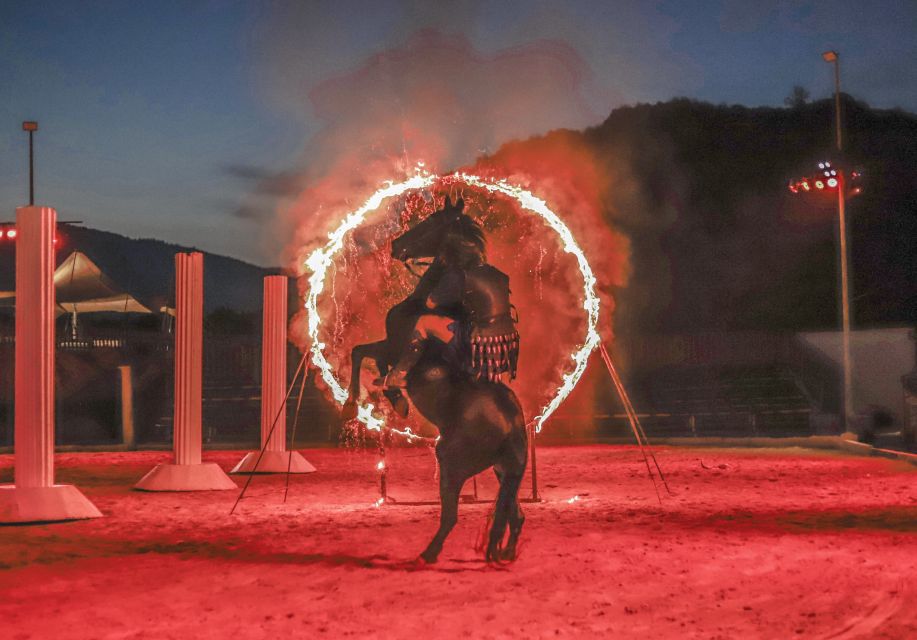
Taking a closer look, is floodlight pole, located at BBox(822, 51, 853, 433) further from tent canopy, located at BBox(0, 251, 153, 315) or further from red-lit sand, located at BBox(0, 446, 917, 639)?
tent canopy, located at BBox(0, 251, 153, 315)

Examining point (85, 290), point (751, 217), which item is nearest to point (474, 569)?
point (85, 290)

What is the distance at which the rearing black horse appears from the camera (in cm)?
913

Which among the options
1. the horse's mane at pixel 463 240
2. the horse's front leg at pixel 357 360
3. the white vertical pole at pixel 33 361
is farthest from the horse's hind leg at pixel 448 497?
the white vertical pole at pixel 33 361

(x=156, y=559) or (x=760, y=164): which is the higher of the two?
(x=760, y=164)

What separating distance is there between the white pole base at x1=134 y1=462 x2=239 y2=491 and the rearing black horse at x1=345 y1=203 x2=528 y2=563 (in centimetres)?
805

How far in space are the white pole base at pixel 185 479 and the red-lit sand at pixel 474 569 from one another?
408mm

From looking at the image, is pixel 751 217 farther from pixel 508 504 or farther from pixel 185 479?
pixel 508 504

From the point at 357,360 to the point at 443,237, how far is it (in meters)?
1.35

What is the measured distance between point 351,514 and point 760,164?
75.2m

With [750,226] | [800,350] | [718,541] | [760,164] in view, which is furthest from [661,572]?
[760,164]

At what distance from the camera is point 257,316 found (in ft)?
156

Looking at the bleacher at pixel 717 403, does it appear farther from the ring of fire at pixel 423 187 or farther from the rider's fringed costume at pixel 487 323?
the rider's fringed costume at pixel 487 323

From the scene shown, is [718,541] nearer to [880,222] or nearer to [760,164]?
[880,222]

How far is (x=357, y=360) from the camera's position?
30.9 ft
